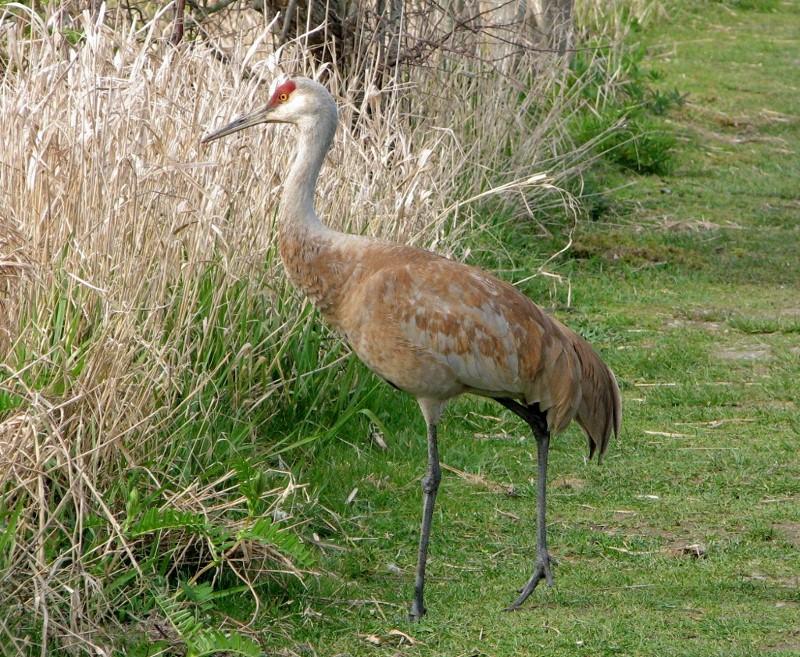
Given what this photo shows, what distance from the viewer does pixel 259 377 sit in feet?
20.0

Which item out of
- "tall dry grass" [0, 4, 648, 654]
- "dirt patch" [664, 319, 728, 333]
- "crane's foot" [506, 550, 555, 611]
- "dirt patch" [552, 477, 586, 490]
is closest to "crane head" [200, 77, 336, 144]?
"tall dry grass" [0, 4, 648, 654]

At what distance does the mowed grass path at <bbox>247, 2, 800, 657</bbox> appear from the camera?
15.8 ft

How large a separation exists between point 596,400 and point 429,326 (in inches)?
30.6

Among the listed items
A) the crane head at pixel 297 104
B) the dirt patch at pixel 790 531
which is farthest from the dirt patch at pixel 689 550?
the crane head at pixel 297 104

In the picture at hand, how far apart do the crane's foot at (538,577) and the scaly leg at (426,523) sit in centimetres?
33

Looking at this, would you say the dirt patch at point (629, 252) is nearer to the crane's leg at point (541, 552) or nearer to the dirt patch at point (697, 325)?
the dirt patch at point (697, 325)

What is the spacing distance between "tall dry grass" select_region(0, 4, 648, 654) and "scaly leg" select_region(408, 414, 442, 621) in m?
0.48

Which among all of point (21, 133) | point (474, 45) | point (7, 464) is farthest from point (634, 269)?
point (7, 464)

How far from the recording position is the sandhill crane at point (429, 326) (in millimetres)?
5078

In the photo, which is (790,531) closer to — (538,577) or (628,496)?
(628,496)

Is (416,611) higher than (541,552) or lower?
lower

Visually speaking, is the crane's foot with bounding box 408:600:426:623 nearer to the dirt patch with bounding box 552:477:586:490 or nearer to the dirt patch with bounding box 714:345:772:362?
the dirt patch with bounding box 552:477:586:490

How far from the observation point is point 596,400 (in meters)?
5.39

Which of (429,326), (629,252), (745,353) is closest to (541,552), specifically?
(429,326)
